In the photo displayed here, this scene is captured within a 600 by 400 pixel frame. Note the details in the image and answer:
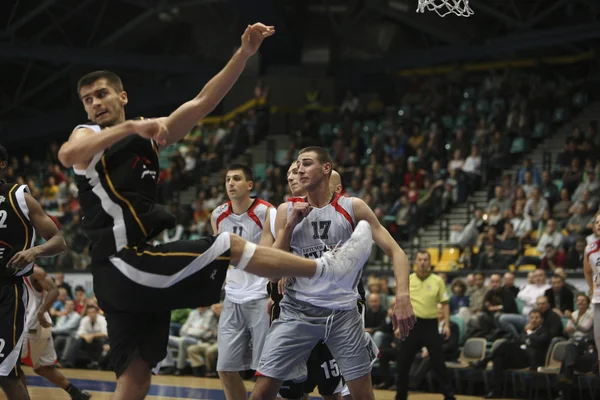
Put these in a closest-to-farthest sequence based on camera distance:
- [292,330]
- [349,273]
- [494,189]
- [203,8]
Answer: [349,273], [292,330], [494,189], [203,8]

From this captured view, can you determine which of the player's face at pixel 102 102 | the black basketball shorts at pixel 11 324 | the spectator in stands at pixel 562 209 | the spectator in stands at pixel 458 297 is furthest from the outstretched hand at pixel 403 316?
the spectator in stands at pixel 562 209

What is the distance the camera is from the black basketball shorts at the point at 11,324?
6.86 meters

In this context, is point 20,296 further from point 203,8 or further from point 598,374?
point 203,8

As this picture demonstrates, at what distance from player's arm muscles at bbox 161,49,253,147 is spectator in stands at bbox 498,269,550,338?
8.12 m

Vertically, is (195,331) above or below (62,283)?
below

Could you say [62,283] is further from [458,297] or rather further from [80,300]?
[458,297]

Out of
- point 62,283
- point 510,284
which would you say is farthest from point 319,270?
point 62,283

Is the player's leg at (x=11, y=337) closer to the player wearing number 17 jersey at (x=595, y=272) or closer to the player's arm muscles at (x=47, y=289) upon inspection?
the player's arm muscles at (x=47, y=289)

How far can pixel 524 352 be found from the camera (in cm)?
1234

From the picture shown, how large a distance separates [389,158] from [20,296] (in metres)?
15.1

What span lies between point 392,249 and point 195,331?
9.09 meters

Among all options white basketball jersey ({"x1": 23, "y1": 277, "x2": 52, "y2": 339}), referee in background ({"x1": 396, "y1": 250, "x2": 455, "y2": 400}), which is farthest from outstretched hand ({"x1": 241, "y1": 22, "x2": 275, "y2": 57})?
referee in background ({"x1": 396, "y1": 250, "x2": 455, "y2": 400})

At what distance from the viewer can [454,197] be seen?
758 inches

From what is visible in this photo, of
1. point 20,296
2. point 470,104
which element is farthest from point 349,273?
point 470,104
